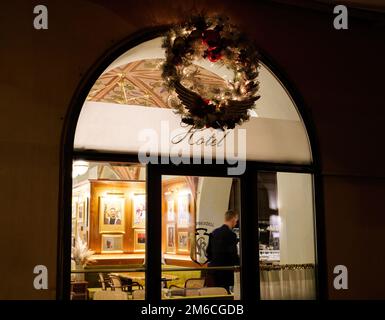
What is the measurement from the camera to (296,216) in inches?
209

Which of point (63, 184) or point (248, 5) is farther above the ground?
point (248, 5)

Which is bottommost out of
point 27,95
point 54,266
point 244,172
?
point 54,266

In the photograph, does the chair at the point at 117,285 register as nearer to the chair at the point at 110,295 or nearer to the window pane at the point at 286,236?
the chair at the point at 110,295

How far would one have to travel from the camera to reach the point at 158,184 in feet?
15.6

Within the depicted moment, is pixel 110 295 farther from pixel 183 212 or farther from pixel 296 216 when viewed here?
pixel 296 216

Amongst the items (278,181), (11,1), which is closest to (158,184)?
(278,181)

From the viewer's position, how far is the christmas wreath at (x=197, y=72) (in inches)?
178

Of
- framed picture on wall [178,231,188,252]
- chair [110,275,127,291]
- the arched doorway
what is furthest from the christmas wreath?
chair [110,275,127,291]

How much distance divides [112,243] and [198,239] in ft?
3.22

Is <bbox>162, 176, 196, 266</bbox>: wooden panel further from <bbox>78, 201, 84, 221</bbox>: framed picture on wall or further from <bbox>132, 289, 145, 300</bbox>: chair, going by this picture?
<bbox>78, 201, 84, 221</bbox>: framed picture on wall

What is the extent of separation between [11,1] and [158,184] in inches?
75.8

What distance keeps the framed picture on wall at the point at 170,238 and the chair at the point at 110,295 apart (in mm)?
564
